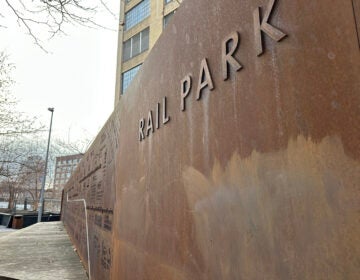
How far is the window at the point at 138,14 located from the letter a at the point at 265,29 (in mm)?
21618

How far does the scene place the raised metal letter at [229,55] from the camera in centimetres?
131

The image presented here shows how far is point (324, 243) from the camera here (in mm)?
845

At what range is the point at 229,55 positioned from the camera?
4.47 feet

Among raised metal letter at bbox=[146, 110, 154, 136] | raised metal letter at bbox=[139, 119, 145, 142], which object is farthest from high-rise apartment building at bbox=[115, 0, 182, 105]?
raised metal letter at bbox=[146, 110, 154, 136]

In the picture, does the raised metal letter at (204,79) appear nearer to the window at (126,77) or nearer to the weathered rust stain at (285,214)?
the weathered rust stain at (285,214)

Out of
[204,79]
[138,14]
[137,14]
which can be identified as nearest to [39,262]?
[204,79]

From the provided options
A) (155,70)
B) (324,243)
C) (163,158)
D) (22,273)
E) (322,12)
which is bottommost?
(22,273)

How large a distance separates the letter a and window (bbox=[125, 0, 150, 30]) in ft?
70.9

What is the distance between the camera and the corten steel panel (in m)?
0.83

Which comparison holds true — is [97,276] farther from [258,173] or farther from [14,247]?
[14,247]

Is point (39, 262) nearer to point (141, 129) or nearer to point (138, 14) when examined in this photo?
point (141, 129)

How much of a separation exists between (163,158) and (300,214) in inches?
51.5

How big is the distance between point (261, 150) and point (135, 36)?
2288 cm

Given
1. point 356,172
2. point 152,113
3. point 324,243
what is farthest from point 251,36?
point 152,113
